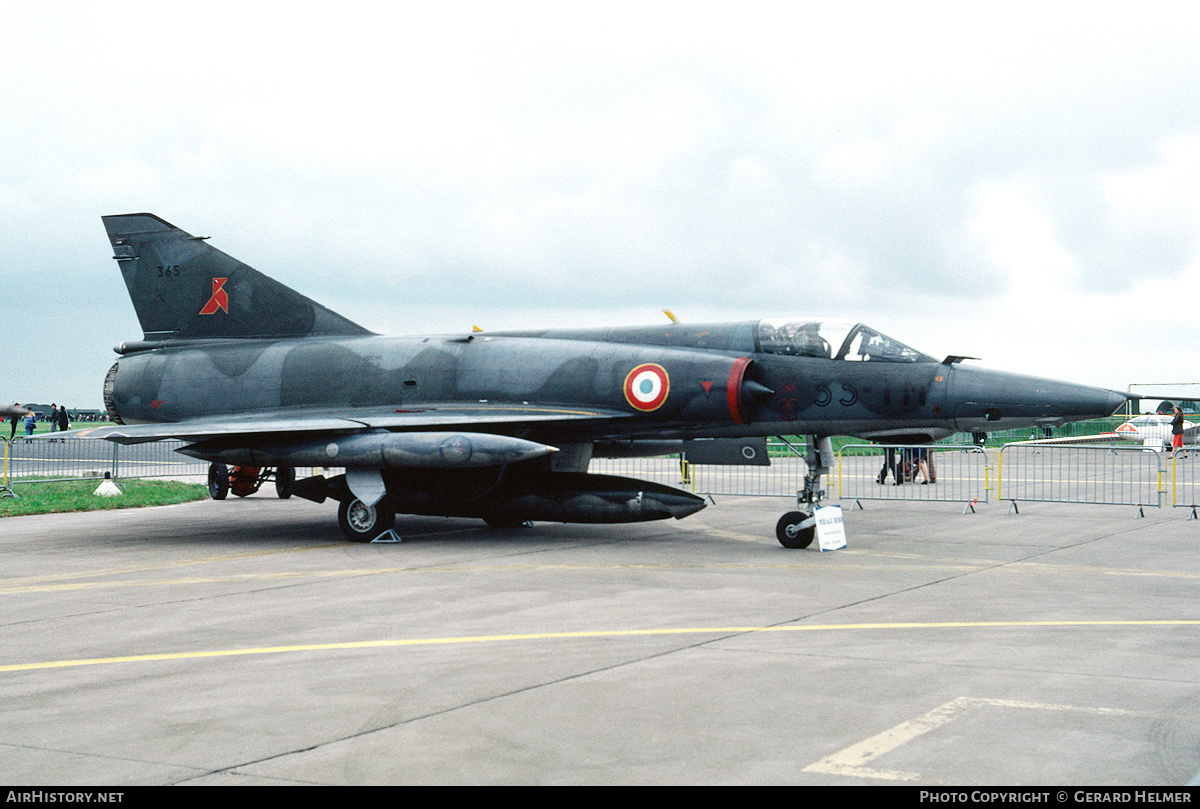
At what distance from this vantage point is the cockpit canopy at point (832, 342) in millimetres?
12688

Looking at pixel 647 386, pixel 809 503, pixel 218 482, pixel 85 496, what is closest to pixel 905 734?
pixel 809 503

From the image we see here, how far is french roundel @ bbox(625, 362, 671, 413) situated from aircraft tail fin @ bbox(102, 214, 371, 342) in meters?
4.87

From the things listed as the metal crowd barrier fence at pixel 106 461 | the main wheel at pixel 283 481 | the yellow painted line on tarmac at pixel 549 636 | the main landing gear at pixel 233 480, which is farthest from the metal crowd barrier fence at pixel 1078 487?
the metal crowd barrier fence at pixel 106 461

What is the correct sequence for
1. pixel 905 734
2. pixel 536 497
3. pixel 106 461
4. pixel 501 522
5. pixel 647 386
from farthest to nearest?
pixel 106 461 < pixel 501 522 < pixel 536 497 < pixel 647 386 < pixel 905 734

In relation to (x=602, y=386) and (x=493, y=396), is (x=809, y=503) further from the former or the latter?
(x=493, y=396)

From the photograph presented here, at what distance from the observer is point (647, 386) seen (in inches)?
527

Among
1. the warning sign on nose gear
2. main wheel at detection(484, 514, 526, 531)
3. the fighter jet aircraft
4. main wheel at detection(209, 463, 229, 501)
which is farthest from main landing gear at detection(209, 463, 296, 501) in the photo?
the warning sign on nose gear

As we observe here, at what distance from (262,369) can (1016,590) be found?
10718mm

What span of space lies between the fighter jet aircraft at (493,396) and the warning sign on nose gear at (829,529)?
0.75ft

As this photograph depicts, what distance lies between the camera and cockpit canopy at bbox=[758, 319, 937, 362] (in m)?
12.7

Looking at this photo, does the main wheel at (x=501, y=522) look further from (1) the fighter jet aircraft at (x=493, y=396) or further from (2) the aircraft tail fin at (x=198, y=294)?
(2) the aircraft tail fin at (x=198, y=294)

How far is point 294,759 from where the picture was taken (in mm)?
4535

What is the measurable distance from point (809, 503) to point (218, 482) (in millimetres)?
12824

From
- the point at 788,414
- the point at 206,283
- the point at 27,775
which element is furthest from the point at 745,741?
the point at 206,283
